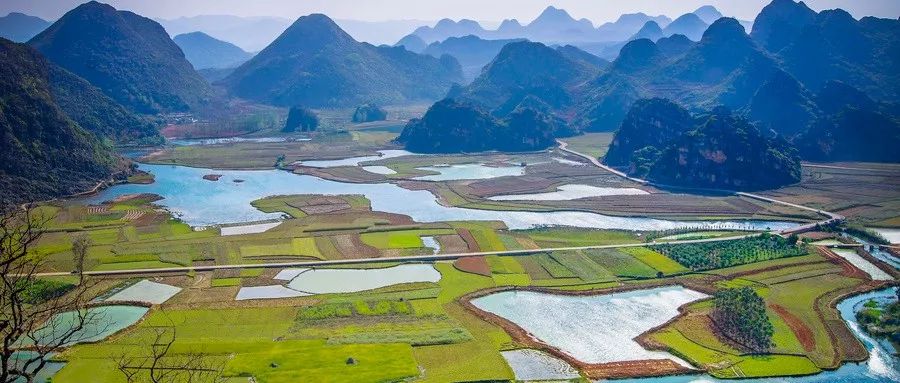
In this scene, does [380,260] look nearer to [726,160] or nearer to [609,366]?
[609,366]

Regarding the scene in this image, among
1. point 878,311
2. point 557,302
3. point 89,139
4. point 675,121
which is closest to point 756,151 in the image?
point 675,121

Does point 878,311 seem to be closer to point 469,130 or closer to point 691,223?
point 691,223

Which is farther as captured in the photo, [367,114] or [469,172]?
[367,114]

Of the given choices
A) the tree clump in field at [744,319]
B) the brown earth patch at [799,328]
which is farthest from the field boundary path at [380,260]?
the tree clump in field at [744,319]

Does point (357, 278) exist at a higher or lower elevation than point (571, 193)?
lower

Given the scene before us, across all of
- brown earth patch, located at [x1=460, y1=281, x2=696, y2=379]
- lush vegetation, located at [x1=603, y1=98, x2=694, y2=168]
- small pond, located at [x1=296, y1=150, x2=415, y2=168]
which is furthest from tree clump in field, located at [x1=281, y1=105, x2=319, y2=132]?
brown earth patch, located at [x1=460, y1=281, x2=696, y2=379]

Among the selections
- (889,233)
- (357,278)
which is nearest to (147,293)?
(357,278)

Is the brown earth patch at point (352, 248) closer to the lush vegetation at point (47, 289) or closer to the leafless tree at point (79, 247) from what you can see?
the leafless tree at point (79, 247)

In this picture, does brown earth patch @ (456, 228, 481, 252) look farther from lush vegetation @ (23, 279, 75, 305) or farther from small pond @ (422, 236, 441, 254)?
lush vegetation @ (23, 279, 75, 305)
